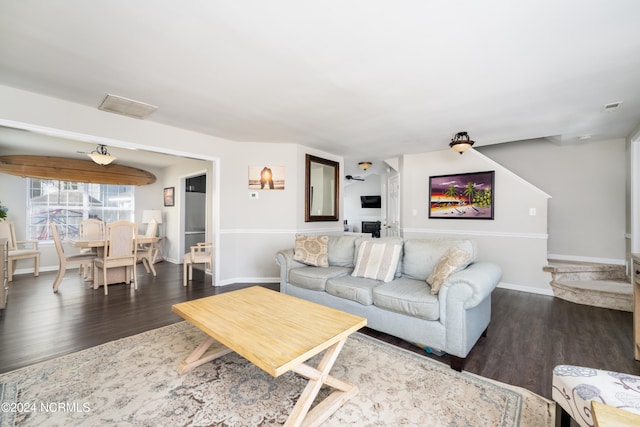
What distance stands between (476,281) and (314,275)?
154 cm

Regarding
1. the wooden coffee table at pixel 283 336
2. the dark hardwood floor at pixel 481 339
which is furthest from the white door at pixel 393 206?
the wooden coffee table at pixel 283 336

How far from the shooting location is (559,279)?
3.72m

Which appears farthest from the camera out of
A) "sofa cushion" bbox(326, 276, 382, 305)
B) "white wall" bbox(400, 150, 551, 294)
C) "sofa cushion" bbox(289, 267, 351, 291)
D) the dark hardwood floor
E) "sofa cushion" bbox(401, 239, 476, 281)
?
"white wall" bbox(400, 150, 551, 294)

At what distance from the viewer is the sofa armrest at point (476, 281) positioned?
1.88 metres

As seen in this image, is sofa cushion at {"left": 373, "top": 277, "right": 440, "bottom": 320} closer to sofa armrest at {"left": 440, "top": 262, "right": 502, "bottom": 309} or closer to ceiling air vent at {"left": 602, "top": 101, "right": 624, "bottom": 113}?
sofa armrest at {"left": 440, "top": 262, "right": 502, "bottom": 309}

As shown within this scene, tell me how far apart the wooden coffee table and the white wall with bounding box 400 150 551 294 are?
356 cm

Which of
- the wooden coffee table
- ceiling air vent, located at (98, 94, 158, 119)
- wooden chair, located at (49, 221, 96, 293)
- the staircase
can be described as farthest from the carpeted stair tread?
wooden chair, located at (49, 221, 96, 293)

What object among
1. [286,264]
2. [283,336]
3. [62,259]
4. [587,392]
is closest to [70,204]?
[62,259]

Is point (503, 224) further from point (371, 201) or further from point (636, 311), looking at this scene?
point (371, 201)

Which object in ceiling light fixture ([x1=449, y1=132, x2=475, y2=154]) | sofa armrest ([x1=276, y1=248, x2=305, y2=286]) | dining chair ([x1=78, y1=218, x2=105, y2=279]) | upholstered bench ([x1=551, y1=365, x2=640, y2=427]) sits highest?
ceiling light fixture ([x1=449, y1=132, x2=475, y2=154])

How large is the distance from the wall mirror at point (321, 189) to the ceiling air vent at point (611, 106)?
3.66 meters

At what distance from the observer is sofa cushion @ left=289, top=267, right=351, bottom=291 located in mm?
2801

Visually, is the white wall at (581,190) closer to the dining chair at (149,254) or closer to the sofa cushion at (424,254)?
the sofa cushion at (424,254)

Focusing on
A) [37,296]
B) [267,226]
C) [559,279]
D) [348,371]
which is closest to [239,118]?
[267,226]
